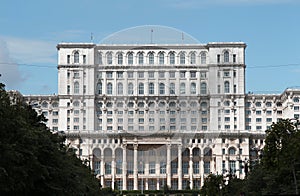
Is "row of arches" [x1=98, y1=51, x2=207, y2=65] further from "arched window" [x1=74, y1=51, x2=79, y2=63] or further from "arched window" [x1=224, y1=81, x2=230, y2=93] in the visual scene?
"arched window" [x1=74, y1=51, x2=79, y2=63]

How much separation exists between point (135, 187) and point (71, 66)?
Result: 28.8m

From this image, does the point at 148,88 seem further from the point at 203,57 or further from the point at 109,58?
the point at 203,57

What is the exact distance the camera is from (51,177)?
48.4 meters

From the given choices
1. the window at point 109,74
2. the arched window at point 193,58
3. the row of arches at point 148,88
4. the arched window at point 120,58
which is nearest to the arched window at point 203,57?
the arched window at point 193,58

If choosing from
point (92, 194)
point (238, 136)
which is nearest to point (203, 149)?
point (238, 136)

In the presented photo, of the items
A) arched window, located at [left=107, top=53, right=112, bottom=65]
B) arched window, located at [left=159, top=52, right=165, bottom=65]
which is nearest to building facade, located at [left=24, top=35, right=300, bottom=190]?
arched window, located at [left=159, top=52, right=165, bottom=65]

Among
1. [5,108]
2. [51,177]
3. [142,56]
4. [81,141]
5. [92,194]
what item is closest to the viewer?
[5,108]

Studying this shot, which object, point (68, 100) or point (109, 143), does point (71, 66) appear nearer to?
point (68, 100)

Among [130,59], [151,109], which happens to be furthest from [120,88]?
[151,109]

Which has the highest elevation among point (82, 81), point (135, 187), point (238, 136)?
point (82, 81)

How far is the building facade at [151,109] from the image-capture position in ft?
449

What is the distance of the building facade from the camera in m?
137

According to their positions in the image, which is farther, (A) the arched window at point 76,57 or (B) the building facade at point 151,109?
(A) the arched window at point 76,57

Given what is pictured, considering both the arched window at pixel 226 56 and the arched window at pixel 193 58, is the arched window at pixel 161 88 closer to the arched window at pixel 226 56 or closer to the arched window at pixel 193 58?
the arched window at pixel 193 58
